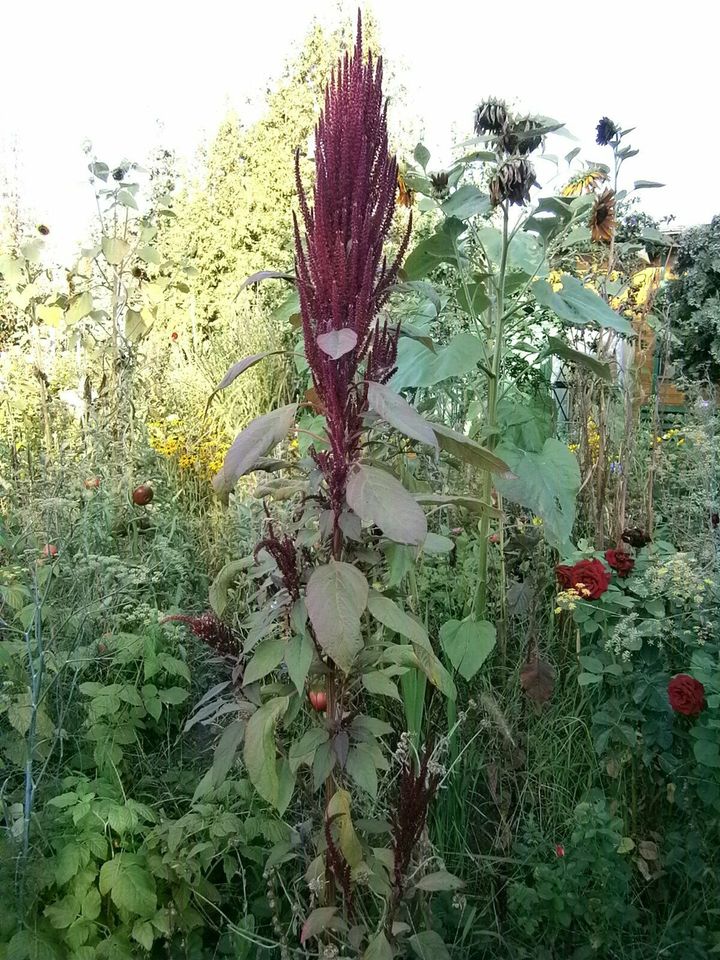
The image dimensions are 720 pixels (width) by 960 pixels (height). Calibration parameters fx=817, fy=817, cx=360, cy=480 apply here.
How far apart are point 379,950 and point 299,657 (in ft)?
1.81

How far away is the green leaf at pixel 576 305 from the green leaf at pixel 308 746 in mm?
1152

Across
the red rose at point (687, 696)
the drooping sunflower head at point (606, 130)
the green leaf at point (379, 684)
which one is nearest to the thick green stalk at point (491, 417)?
the red rose at point (687, 696)

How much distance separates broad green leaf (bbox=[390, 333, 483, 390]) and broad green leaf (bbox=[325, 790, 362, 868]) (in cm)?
97

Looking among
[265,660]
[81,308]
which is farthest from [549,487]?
[81,308]

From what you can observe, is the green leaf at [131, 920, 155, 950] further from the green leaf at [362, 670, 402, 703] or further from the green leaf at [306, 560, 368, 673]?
the green leaf at [306, 560, 368, 673]

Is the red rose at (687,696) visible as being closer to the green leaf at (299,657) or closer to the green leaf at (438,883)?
the green leaf at (438,883)

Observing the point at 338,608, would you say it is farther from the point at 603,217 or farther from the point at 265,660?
the point at 603,217

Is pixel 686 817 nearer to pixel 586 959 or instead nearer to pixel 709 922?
pixel 709 922

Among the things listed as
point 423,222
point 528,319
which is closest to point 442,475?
point 528,319

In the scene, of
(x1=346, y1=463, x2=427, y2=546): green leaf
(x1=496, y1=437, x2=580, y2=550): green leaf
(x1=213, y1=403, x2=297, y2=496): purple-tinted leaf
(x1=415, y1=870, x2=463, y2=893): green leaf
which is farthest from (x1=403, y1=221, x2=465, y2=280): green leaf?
(x1=415, y1=870, x2=463, y2=893): green leaf

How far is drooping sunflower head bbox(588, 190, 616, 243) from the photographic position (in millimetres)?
2678

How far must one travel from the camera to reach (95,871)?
172 cm

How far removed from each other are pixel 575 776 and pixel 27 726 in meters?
1.41

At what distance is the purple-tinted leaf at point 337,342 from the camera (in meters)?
1.21
